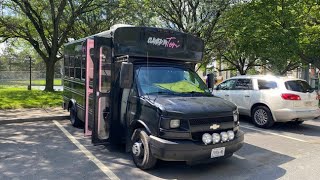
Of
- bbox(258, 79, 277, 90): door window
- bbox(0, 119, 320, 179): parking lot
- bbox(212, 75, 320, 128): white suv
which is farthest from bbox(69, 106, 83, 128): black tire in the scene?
bbox(258, 79, 277, 90): door window

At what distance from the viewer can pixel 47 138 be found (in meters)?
7.66

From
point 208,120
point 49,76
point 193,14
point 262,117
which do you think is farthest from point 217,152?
point 193,14

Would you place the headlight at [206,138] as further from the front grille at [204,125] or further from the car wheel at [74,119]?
the car wheel at [74,119]

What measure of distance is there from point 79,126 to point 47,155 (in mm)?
2833

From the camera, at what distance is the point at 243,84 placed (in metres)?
10.5

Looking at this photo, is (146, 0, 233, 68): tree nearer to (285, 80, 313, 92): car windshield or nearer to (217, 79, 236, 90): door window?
(217, 79, 236, 90): door window

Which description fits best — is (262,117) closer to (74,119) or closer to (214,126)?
(214,126)

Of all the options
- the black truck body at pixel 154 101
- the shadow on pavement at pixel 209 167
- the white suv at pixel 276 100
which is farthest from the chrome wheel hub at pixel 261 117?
the black truck body at pixel 154 101

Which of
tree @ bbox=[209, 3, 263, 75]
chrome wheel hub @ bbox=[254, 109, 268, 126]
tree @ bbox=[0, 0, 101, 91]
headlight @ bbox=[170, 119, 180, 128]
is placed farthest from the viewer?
tree @ bbox=[0, 0, 101, 91]

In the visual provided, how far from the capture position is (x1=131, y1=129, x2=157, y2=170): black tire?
5.26 m

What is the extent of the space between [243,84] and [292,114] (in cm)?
210

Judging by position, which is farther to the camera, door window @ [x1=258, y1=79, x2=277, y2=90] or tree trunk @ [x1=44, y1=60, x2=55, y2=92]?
tree trunk @ [x1=44, y1=60, x2=55, y2=92]

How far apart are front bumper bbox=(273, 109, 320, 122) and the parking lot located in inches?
23.3

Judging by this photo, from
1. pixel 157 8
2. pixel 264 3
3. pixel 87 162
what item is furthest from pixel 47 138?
pixel 157 8
